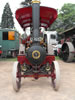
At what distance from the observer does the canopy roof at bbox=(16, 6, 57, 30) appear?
419 cm

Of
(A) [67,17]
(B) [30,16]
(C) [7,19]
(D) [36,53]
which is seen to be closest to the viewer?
(D) [36,53]

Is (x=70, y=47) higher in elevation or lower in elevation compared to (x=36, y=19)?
lower

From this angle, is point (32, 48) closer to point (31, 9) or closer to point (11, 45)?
point (31, 9)

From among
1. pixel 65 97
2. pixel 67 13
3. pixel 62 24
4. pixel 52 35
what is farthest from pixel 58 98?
pixel 67 13

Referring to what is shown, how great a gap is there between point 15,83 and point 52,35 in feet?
40.2

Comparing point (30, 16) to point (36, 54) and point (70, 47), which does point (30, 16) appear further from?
point (70, 47)

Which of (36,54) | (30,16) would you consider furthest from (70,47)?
(36,54)

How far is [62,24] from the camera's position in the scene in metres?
26.3

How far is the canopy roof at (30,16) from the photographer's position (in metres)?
4.19

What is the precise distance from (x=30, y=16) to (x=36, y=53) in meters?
1.46

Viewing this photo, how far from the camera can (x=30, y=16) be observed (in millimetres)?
4516

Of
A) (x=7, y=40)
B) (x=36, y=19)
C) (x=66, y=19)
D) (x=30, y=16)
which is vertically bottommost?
(x=7, y=40)

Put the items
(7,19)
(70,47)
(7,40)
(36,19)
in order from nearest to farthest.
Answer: (36,19), (70,47), (7,40), (7,19)

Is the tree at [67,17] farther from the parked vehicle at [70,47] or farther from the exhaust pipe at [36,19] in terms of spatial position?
the exhaust pipe at [36,19]
